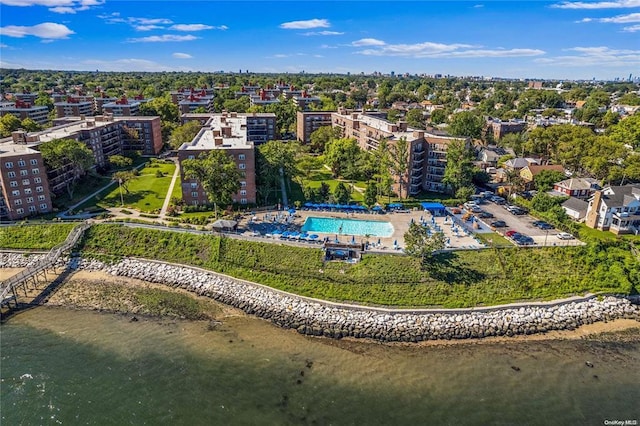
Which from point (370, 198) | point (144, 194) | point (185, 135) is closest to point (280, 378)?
point (370, 198)

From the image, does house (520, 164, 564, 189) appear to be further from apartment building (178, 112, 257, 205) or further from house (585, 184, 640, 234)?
apartment building (178, 112, 257, 205)

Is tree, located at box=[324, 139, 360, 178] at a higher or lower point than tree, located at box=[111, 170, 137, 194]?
higher

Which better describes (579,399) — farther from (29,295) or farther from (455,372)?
(29,295)

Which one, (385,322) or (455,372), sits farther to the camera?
(385,322)

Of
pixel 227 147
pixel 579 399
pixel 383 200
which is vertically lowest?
pixel 579 399

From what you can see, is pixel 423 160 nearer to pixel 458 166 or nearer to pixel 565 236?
pixel 458 166

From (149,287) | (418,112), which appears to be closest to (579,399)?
(149,287)

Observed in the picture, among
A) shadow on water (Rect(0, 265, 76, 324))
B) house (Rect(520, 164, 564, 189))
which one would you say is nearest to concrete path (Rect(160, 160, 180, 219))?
shadow on water (Rect(0, 265, 76, 324))
